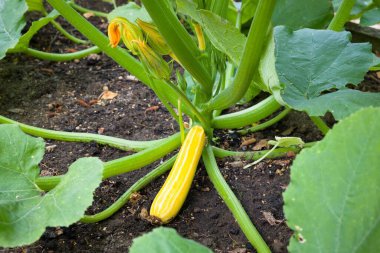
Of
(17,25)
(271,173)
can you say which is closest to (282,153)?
(271,173)

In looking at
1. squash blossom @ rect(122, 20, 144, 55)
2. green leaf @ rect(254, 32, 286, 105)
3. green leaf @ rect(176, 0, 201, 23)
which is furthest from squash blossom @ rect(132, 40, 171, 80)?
green leaf @ rect(254, 32, 286, 105)

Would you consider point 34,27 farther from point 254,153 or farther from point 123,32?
point 254,153

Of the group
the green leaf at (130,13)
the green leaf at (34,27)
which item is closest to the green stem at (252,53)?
the green leaf at (130,13)

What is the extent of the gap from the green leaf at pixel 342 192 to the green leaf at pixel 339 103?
0.28 meters

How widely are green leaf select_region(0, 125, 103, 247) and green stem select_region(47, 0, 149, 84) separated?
35 centimetres

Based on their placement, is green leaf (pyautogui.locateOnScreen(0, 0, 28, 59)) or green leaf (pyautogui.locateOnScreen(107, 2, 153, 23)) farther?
green leaf (pyautogui.locateOnScreen(107, 2, 153, 23))

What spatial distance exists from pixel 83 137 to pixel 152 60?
1.46ft

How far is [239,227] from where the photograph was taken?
4.14 ft

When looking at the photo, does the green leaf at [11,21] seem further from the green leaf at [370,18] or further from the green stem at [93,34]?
the green leaf at [370,18]

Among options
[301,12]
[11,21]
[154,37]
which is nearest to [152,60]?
[154,37]

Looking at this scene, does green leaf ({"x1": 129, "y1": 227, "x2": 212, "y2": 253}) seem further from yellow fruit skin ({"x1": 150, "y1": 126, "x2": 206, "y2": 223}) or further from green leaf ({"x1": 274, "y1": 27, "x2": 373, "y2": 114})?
green leaf ({"x1": 274, "y1": 27, "x2": 373, "y2": 114})

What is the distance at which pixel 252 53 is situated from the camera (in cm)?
113

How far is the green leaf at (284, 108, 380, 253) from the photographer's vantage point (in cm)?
81

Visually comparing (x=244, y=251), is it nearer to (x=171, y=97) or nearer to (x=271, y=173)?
(x=271, y=173)
